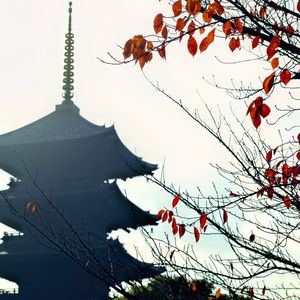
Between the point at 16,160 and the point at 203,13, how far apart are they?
2632 cm

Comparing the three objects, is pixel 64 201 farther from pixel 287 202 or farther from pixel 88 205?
pixel 287 202

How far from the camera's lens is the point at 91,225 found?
28641mm

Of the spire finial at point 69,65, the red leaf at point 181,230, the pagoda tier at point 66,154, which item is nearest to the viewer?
the red leaf at point 181,230

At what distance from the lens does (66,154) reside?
29.7 m

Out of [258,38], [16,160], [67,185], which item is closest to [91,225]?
[67,185]

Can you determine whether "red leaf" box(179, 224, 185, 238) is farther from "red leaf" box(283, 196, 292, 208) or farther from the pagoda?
the pagoda

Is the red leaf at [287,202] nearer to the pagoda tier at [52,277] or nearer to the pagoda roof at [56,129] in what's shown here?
the pagoda roof at [56,129]

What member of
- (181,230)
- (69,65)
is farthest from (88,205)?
(181,230)

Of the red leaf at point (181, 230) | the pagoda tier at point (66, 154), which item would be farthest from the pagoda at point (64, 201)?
the red leaf at point (181, 230)

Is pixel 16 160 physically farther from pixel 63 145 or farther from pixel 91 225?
pixel 91 225

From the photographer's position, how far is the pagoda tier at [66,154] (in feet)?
95.3

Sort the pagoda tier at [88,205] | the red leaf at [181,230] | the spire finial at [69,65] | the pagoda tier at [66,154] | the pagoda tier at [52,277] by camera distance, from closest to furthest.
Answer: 1. the red leaf at [181,230]
2. the pagoda tier at [52,277]
3. the pagoda tier at [88,205]
4. the pagoda tier at [66,154]
5. the spire finial at [69,65]

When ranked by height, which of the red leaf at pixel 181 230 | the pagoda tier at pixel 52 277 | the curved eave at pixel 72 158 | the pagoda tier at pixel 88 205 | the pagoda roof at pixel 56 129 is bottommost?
the red leaf at pixel 181 230

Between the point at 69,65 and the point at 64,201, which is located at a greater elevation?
the point at 69,65
